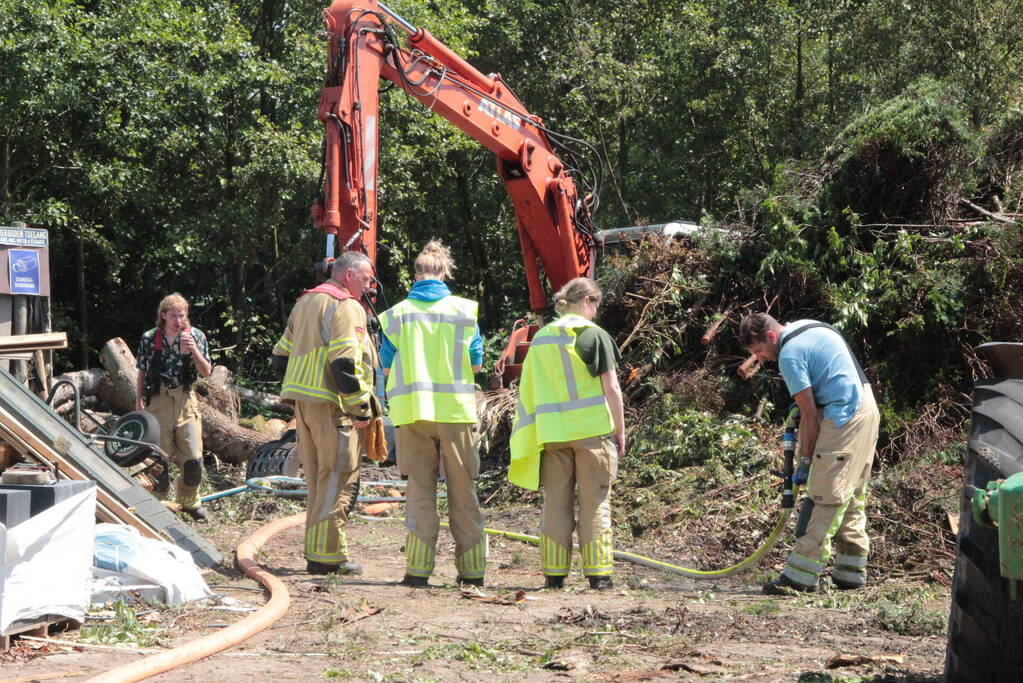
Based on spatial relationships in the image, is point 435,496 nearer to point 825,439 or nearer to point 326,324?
point 326,324

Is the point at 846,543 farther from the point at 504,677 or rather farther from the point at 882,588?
the point at 504,677

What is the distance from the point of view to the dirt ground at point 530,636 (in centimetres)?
474

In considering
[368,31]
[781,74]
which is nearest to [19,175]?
[368,31]

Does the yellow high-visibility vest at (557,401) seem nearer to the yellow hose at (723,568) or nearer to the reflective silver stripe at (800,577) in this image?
the yellow hose at (723,568)

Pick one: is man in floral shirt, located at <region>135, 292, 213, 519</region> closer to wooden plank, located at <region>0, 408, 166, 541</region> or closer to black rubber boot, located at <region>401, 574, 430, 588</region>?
wooden plank, located at <region>0, 408, 166, 541</region>

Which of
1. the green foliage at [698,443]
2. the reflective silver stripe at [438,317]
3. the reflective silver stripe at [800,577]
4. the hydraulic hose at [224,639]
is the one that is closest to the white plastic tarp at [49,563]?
the hydraulic hose at [224,639]

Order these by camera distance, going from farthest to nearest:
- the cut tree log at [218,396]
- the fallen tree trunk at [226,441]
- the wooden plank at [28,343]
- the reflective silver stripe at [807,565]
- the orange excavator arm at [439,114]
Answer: the cut tree log at [218,396] < the fallen tree trunk at [226,441] < the orange excavator arm at [439,114] < the wooden plank at [28,343] < the reflective silver stripe at [807,565]

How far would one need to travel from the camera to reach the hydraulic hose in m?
4.34

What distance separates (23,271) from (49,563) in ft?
19.2

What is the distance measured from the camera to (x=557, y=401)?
7.07 metres

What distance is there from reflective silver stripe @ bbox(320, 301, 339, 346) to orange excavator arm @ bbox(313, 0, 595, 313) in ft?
8.28

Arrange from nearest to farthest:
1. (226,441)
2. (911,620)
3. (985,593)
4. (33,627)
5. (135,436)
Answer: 1. (985,593)
2. (33,627)
3. (911,620)
4. (135,436)
5. (226,441)

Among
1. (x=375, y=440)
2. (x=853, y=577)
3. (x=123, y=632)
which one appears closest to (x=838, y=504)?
(x=853, y=577)

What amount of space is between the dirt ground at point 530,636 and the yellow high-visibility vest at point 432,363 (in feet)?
3.47
